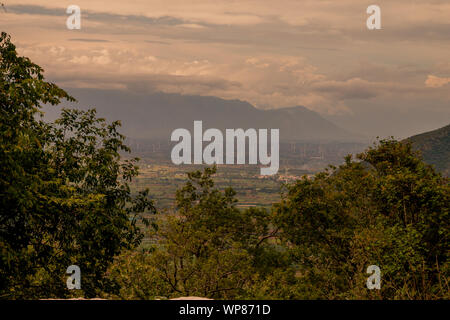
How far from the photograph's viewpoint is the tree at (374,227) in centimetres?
1276

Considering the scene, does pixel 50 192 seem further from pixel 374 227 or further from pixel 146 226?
pixel 374 227

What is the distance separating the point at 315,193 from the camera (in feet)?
71.1

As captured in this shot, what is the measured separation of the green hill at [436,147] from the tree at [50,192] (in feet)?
261

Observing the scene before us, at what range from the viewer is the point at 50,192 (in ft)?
36.4

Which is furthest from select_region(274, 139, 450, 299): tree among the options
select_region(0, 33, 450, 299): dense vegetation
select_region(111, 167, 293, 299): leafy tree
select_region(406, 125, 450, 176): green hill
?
select_region(406, 125, 450, 176): green hill

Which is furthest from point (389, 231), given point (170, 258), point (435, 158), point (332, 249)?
point (435, 158)

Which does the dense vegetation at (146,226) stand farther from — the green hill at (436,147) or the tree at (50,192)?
the green hill at (436,147)

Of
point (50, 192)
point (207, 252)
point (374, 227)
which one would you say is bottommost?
A: point (207, 252)

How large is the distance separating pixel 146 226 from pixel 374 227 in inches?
367

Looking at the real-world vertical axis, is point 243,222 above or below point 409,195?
below

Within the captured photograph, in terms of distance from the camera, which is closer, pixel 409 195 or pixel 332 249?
pixel 409 195

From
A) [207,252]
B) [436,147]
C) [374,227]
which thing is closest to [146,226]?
[207,252]
